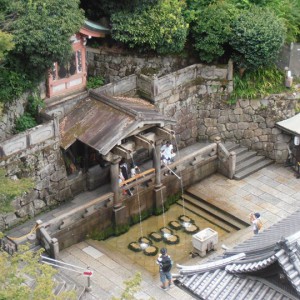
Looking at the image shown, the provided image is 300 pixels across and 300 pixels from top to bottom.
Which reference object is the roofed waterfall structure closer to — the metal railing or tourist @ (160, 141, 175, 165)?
tourist @ (160, 141, 175, 165)

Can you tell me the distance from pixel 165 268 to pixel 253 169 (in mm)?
11207

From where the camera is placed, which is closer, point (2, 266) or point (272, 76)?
point (2, 266)

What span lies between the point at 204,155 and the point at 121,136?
275 inches

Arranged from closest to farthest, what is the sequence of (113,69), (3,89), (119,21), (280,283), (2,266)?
(280,283) < (2,266) < (3,89) < (119,21) < (113,69)

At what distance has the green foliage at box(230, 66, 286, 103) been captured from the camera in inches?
1453

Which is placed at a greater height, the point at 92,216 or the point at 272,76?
the point at 272,76

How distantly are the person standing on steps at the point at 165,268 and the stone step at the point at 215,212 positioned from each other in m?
5.96

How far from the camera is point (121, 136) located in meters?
30.3

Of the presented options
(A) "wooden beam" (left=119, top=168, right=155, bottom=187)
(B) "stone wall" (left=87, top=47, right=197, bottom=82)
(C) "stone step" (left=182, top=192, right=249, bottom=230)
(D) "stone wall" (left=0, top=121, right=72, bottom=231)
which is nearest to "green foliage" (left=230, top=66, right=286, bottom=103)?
(B) "stone wall" (left=87, top=47, right=197, bottom=82)

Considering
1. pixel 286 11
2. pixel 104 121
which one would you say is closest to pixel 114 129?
pixel 104 121

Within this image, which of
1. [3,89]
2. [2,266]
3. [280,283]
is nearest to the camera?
[280,283]

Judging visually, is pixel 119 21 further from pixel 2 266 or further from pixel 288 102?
pixel 2 266

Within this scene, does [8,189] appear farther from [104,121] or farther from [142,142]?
[142,142]

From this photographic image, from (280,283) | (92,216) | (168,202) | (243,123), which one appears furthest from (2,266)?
(243,123)
